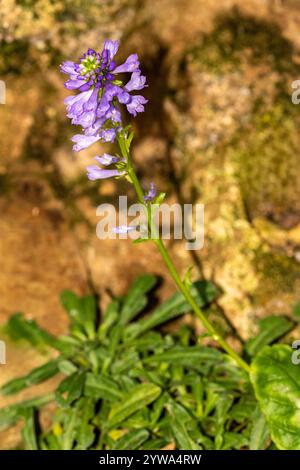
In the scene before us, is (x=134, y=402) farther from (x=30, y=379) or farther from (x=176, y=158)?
(x=176, y=158)

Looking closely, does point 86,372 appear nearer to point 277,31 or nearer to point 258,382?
point 258,382

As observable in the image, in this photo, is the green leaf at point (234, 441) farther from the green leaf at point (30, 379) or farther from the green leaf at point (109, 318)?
the green leaf at point (30, 379)

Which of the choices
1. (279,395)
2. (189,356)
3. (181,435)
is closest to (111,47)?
(279,395)

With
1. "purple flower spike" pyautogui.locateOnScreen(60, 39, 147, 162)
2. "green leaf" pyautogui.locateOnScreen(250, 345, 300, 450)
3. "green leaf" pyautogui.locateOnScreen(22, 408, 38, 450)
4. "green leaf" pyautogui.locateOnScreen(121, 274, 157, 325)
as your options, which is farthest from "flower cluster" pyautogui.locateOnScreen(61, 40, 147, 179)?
"green leaf" pyautogui.locateOnScreen(22, 408, 38, 450)

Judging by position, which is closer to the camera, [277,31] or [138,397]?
[138,397]

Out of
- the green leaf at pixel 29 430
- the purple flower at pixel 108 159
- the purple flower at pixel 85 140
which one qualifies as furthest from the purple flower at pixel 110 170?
the green leaf at pixel 29 430

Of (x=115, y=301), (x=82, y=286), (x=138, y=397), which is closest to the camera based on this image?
(x=138, y=397)
